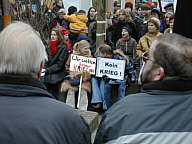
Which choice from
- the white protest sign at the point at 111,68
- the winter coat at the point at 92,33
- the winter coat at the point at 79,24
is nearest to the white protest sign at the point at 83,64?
the white protest sign at the point at 111,68

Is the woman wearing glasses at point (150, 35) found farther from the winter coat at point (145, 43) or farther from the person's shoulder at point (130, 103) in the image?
the person's shoulder at point (130, 103)

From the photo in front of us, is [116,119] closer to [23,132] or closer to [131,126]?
[131,126]

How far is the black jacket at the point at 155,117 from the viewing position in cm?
164

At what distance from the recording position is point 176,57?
1.69 m

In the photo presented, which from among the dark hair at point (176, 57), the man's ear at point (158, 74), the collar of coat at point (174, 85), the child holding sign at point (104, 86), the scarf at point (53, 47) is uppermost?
the dark hair at point (176, 57)

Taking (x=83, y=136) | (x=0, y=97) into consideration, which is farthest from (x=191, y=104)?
(x=0, y=97)

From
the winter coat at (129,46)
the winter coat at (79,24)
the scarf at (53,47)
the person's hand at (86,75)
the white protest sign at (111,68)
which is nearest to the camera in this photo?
the white protest sign at (111,68)

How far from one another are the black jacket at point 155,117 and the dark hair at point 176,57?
55mm

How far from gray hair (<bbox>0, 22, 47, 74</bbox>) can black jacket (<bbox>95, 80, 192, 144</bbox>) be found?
0.58 metres

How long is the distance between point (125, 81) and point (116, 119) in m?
4.15

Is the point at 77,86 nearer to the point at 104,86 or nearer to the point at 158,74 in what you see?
the point at 104,86

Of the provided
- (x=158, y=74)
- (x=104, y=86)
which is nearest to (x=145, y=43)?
(x=104, y=86)

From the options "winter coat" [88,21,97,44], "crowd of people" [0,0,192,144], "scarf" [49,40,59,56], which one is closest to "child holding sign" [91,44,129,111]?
"scarf" [49,40,59,56]

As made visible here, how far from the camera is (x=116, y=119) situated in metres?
1.74
